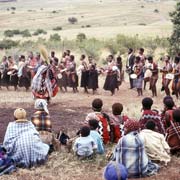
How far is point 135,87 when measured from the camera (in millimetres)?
18781

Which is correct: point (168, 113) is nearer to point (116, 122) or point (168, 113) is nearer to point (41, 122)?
point (116, 122)

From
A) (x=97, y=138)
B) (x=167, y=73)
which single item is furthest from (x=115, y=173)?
(x=167, y=73)

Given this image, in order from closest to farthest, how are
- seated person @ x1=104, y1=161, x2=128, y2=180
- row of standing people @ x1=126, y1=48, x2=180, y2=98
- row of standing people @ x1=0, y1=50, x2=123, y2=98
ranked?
seated person @ x1=104, y1=161, x2=128, y2=180
row of standing people @ x1=126, y1=48, x2=180, y2=98
row of standing people @ x1=0, y1=50, x2=123, y2=98

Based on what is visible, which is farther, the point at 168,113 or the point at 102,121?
the point at 102,121

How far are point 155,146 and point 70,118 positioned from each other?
210 inches

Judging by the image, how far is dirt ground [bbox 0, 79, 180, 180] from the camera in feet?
29.6

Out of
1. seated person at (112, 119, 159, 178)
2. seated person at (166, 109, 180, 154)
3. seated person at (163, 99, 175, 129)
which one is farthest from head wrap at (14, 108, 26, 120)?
seated person at (163, 99, 175, 129)

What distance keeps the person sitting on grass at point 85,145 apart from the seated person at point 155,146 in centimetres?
102

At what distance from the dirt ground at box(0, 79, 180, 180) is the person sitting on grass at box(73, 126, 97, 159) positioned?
0.51 ft

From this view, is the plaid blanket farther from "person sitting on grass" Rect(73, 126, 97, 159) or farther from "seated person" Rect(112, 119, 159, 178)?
"seated person" Rect(112, 119, 159, 178)

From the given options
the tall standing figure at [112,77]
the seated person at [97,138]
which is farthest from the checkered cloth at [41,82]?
the seated person at [97,138]

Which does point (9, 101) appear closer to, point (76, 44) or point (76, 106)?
point (76, 106)

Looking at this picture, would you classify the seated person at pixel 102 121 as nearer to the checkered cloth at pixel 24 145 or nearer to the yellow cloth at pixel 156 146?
the yellow cloth at pixel 156 146

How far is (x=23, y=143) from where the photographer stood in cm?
936
